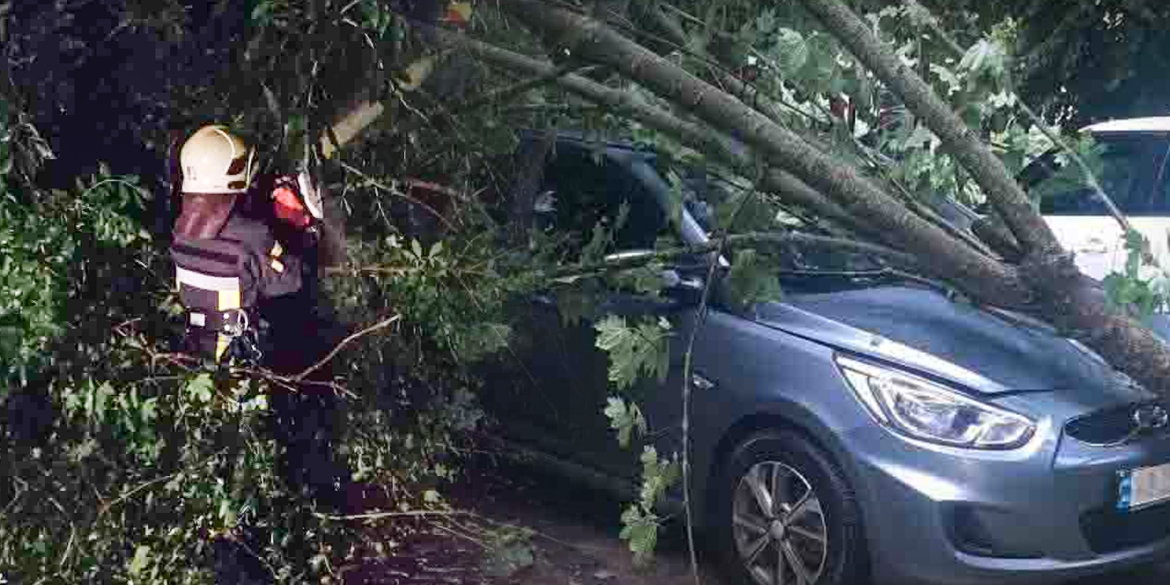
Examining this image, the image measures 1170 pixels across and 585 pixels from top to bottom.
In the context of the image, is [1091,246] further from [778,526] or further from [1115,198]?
[778,526]

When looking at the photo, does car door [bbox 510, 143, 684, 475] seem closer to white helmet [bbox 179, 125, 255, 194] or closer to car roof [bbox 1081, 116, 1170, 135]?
white helmet [bbox 179, 125, 255, 194]

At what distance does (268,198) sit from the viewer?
3047 millimetres

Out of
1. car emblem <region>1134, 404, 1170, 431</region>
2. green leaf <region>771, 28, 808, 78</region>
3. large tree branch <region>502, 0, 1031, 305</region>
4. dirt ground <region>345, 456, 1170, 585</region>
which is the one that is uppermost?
green leaf <region>771, 28, 808, 78</region>

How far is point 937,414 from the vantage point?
3.92 metres

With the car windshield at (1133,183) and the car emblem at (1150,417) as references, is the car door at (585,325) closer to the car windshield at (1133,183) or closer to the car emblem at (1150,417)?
the car emblem at (1150,417)

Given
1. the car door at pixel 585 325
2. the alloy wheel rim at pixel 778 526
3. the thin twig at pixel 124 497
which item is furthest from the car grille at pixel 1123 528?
the thin twig at pixel 124 497

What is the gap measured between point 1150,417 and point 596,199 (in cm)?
218

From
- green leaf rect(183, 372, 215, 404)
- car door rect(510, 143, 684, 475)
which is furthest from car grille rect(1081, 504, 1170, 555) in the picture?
green leaf rect(183, 372, 215, 404)

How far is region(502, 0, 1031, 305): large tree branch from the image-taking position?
2838 millimetres

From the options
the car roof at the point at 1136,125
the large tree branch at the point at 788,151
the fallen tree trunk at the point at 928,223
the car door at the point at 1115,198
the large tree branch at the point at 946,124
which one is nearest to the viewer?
the large tree branch at the point at 788,151

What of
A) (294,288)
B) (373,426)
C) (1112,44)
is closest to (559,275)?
(373,426)

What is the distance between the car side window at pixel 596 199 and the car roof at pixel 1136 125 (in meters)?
3.92

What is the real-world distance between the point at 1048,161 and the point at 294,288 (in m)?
2.51

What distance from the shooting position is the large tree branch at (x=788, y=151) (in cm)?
284
